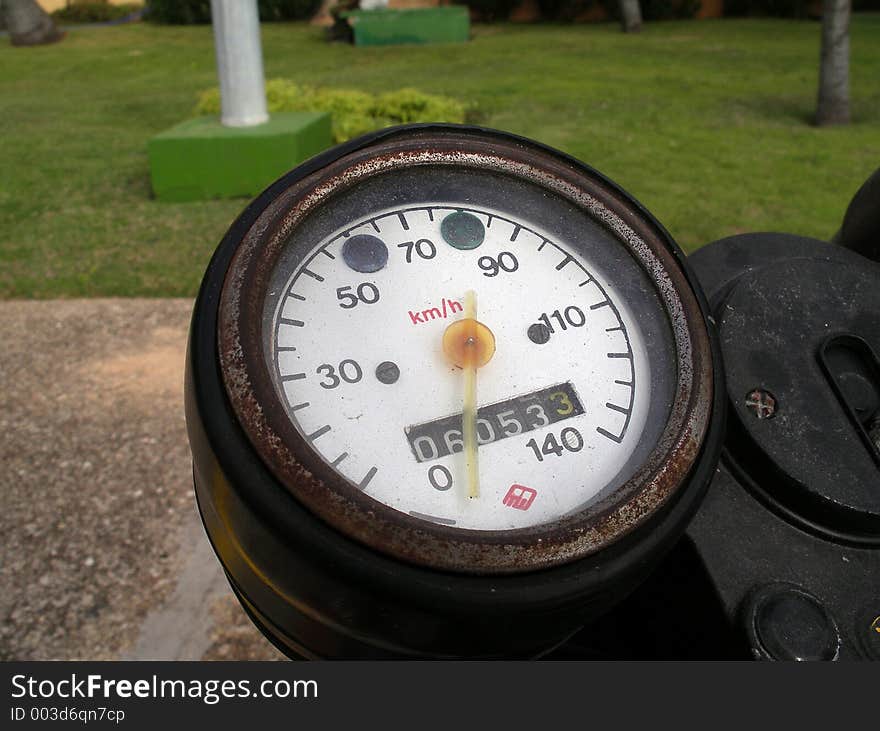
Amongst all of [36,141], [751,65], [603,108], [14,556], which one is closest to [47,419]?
[14,556]

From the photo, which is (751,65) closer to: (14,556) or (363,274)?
(14,556)

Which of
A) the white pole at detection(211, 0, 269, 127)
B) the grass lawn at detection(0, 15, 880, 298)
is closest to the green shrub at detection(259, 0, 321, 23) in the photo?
the grass lawn at detection(0, 15, 880, 298)

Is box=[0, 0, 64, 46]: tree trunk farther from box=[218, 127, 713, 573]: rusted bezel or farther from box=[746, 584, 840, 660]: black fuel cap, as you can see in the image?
box=[746, 584, 840, 660]: black fuel cap

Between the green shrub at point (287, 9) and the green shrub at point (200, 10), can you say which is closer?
the green shrub at point (200, 10)

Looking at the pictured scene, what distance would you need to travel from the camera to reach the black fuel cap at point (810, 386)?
109 centimetres

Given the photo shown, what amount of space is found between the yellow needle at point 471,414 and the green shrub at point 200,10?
72.4 ft

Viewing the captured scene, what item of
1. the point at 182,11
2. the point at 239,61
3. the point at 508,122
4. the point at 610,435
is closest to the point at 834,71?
the point at 508,122

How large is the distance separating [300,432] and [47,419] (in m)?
3.43

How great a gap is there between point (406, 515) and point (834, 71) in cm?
973

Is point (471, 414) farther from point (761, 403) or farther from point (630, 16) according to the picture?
point (630, 16)

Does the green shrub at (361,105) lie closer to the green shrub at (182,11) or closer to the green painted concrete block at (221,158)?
the green painted concrete block at (221,158)

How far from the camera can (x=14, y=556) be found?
3.06 meters

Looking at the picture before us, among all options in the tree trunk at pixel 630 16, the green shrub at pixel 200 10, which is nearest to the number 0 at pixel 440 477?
the tree trunk at pixel 630 16

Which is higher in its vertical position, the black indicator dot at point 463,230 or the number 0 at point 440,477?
the black indicator dot at point 463,230
